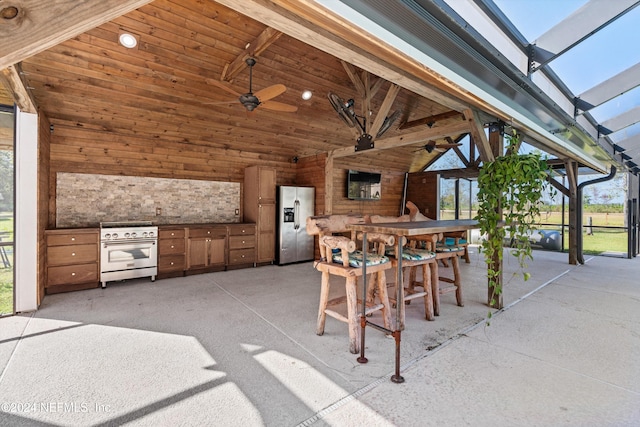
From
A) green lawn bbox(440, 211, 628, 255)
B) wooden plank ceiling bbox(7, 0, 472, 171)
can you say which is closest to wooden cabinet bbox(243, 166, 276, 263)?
wooden plank ceiling bbox(7, 0, 472, 171)

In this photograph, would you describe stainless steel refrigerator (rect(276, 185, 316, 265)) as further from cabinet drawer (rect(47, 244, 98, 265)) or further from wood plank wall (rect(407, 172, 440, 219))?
A: wood plank wall (rect(407, 172, 440, 219))

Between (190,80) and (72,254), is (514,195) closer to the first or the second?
(190,80)

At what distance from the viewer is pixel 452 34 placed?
6.24ft

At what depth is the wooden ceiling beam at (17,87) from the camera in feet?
8.10

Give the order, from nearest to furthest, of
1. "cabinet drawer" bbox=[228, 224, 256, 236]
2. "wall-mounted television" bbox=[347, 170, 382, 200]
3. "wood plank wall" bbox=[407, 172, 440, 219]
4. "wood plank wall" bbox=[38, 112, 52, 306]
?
"wood plank wall" bbox=[38, 112, 52, 306]
"cabinet drawer" bbox=[228, 224, 256, 236]
"wall-mounted television" bbox=[347, 170, 382, 200]
"wood plank wall" bbox=[407, 172, 440, 219]

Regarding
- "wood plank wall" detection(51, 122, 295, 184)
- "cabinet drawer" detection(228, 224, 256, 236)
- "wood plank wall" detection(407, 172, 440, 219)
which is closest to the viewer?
"wood plank wall" detection(51, 122, 295, 184)

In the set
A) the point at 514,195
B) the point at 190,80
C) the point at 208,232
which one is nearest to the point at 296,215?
the point at 208,232

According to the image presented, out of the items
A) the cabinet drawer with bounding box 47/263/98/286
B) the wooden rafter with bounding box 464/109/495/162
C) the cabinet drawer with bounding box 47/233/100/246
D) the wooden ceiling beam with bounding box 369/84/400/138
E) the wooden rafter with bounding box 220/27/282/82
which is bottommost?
the cabinet drawer with bounding box 47/263/98/286

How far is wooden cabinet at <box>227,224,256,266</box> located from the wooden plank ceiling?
5.39 ft

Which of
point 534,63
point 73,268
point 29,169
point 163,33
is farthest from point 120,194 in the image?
point 534,63

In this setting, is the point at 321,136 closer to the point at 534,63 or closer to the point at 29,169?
the point at 534,63

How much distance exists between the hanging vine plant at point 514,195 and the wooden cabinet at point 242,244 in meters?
4.08

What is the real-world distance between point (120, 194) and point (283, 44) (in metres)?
3.59

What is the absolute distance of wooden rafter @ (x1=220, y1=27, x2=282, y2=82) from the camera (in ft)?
11.0
